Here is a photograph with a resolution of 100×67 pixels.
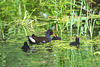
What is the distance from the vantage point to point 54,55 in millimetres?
7199

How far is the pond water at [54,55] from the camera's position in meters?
6.33

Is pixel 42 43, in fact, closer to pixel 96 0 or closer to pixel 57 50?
pixel 57 50

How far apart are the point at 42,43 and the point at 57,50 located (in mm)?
1597

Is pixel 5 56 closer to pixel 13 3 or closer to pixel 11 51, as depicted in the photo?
pixel 11 51

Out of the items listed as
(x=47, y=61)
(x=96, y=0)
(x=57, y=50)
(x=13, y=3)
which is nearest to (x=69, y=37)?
(x=57, y=50)

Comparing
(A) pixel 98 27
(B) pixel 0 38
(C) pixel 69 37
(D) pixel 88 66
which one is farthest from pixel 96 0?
(D) pixel 88 66

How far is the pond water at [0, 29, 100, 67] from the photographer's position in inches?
249

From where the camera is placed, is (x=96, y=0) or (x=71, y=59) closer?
(x=71, y=59)

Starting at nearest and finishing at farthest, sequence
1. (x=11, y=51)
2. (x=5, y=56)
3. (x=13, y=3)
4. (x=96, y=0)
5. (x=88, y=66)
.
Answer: (x=88, y=66), (x=5, y=56), (x=11, y=51), (x=13, y=3), (x=96, y=0)

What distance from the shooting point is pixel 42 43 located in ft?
30.7

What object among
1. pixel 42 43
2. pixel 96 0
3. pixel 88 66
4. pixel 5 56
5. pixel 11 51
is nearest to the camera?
pixel 88 66

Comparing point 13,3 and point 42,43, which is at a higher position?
point 13,3

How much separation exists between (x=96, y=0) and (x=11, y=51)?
9.95m

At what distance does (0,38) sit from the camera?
9.62 meters
